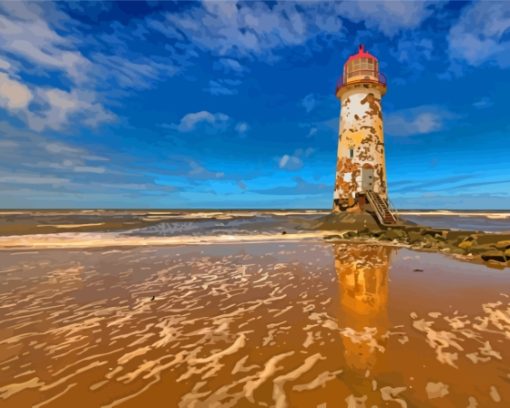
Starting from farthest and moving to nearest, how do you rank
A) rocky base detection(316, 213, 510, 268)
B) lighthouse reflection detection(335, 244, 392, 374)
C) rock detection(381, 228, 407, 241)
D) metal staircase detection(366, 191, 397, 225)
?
metal staircase detection(366, 191, 397, 225)
rock detection(381, 228, 407, 241)
rocky base detection(316, 213, 510, 268)
lighthouse reflection detection(335, 244, 392, 374)

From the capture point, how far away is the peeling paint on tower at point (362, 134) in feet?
72.2

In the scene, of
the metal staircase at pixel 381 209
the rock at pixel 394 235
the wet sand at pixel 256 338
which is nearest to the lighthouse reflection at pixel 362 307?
the wet sand at pixel 256 338

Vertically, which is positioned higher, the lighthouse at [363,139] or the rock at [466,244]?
the lighthouse at [363,139]

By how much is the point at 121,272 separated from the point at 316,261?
19.7 ft

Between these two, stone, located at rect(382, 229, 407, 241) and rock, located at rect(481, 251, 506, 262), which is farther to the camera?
stone, located at rect(382, 229, 407, 241)

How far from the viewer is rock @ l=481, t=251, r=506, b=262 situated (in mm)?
9812

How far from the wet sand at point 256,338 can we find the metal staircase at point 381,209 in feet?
40.1

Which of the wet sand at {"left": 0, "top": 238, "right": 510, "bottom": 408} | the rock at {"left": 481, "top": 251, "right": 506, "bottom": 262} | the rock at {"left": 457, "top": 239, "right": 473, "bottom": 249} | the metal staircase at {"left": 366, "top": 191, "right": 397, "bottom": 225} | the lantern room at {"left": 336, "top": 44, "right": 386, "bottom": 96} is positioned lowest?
the wet sand at {"left": 0, "top": 238, "right": 510, "bottom": 408}

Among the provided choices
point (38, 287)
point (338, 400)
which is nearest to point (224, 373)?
point (338, 400)

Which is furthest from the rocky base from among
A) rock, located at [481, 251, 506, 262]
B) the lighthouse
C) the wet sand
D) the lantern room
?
the lantern room

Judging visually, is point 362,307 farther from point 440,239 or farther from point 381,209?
point 381,209

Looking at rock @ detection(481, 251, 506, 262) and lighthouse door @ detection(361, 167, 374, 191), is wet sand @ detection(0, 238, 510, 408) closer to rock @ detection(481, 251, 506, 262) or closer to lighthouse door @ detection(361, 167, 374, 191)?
rock @ detection(481, 251, 506, 262)

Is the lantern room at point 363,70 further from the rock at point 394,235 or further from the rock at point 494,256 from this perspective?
the rock at point 494,256

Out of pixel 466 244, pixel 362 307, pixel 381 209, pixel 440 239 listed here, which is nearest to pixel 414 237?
pixel 440 239
